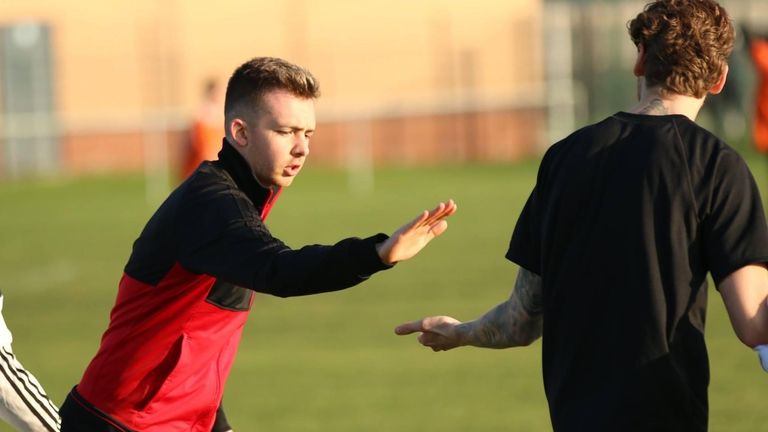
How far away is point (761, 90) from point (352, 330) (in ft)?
24.6

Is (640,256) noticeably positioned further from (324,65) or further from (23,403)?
(324,65)

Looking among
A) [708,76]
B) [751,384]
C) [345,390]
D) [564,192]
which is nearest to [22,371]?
[564,192]

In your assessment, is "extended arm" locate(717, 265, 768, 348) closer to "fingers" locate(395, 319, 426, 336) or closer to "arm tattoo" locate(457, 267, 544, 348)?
→ "arm tattoo" locate(457, 267, 544, 348)

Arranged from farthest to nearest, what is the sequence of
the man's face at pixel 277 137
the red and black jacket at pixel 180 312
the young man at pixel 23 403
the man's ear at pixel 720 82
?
the young man at pixel 23 403 < the man's face at pixel 277 137 < the red and black jacket at pixel 180 312 < the man's ear at pixel 720 82

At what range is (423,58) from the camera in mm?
39719

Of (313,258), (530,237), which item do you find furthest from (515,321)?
(313,258)

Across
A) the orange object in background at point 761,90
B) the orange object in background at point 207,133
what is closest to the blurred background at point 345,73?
the orange object in background at point 761,90

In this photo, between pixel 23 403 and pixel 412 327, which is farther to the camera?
pixel 23 403

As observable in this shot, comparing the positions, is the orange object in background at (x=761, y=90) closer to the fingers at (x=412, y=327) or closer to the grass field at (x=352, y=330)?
the grass field at (x=352, y=330)

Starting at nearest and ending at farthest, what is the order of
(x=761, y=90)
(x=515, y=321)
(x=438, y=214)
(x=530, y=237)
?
1. (x=438, y=214)
2. (x=530, y=237)
3. (x=515, y=321)
4. (x=761, y=90)

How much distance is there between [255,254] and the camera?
14.3ft

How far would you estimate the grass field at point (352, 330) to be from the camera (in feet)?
32.1

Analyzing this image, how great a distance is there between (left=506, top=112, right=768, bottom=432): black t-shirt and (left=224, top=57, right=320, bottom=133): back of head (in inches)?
35.9

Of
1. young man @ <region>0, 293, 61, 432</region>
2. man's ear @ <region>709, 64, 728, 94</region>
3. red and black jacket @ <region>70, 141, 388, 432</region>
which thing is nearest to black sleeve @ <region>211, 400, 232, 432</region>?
red and black jacket @ <region>70, 141, 388, 432</region>
